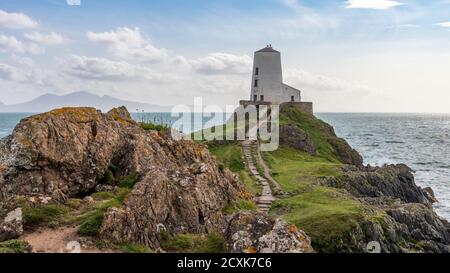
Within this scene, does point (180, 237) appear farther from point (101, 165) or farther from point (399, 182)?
point (399, 182)

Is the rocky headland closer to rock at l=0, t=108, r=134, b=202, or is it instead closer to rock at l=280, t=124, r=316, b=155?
rock at l=0, t=108, r=134, b=202

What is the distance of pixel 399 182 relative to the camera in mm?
41000

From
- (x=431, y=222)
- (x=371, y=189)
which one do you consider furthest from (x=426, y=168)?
(x=431, y=222)

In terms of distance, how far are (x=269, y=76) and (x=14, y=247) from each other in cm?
6454

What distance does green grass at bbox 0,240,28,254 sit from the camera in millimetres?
10852

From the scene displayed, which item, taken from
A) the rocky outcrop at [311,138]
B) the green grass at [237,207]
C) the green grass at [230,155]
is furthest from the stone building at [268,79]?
the green grass at [237,207]

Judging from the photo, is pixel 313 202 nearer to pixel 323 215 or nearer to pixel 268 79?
pixel 323 215

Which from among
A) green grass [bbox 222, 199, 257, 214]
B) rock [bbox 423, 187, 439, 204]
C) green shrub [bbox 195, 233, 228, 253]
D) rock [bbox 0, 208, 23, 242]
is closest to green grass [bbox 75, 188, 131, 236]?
rock [bbox 0, 208, 23, 242]

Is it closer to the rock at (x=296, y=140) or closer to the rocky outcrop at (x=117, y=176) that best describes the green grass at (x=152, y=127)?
the rocky outcrop at (x=117, y=176)

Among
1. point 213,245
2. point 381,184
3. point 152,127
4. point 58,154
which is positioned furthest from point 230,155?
point 213,245

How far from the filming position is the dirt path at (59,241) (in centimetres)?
1196

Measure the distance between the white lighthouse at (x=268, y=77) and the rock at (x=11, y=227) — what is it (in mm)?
61204
